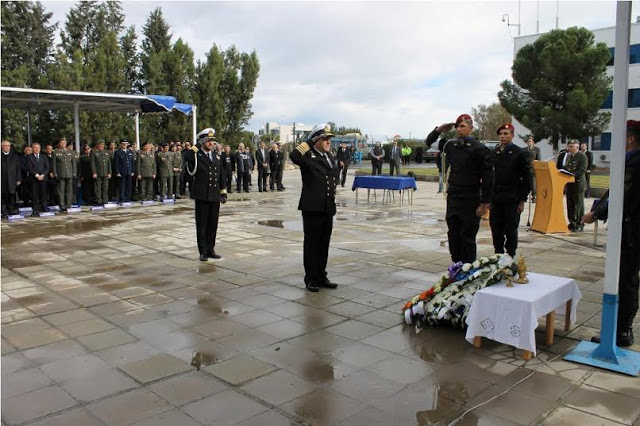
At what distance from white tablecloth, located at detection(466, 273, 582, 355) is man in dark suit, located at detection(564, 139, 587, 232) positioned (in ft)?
23.3

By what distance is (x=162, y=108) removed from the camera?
15.9 meters

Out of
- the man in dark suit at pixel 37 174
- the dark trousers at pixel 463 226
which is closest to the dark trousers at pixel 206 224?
the dark trousers at pixel 463 226

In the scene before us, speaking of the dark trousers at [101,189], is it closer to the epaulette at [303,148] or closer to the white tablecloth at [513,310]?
the epaulette at [303,148]

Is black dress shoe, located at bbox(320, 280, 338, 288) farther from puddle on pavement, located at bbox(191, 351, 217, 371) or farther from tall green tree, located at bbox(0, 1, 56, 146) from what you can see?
tall green tree, located at bbox(0, 1, 56, 146)

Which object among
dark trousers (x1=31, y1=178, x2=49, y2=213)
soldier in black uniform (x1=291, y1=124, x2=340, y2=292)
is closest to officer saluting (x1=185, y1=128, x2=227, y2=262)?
soldier in black uniform (x1=291, y1=124, x2=340, y2=292)

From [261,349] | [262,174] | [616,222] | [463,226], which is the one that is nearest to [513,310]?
[616,222]

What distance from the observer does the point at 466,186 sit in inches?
233

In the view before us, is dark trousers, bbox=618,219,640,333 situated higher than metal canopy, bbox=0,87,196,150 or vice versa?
metal canopy, bbox=0,87,196,150

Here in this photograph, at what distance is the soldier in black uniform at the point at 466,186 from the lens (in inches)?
231

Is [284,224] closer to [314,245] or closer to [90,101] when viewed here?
[314,245]

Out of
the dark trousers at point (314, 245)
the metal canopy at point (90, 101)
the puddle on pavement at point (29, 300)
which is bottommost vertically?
the puddle on pavement at point (29, 300)

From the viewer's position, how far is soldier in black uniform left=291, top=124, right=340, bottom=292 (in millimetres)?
6352

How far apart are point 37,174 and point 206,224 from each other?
7.36 meters

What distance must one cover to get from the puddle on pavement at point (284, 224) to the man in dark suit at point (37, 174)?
5.70 metres
